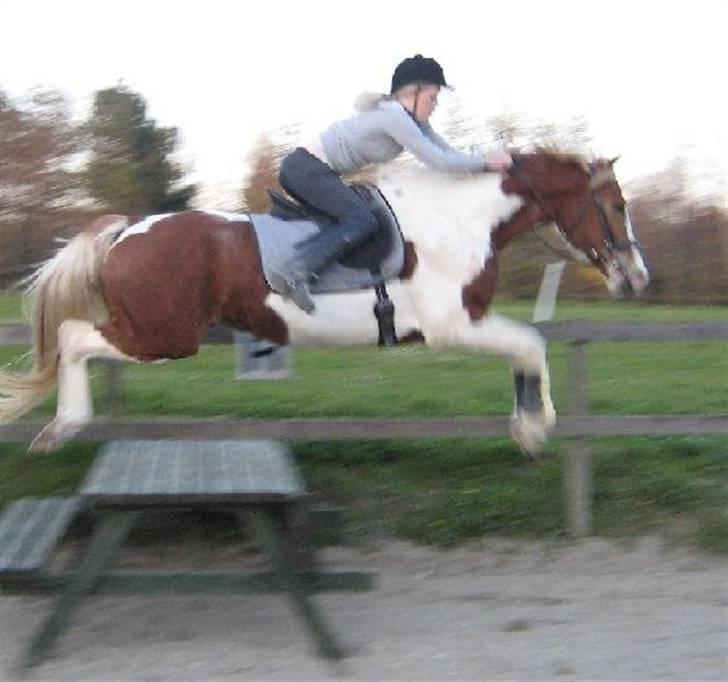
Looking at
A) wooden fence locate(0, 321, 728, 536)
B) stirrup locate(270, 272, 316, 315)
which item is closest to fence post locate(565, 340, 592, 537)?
wooden fence locate(0, 321, 728, 536)

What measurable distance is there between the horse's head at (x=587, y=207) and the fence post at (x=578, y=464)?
0.90 metres

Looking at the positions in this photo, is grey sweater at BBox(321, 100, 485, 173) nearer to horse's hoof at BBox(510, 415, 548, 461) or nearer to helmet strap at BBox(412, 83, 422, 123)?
helmet strap at BBox(412, 83, 422, 123)

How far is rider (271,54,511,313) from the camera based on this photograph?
4.84 metres

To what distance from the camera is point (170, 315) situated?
4.93 meters

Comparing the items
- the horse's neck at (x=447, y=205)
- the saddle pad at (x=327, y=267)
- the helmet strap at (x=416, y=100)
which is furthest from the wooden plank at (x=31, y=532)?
the helmet strap at (x=416, y=100)

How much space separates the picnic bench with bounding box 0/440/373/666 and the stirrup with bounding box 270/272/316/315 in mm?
733

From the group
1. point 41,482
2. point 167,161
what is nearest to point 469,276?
point 41,482

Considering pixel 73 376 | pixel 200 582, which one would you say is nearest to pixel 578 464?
pixel 200 582

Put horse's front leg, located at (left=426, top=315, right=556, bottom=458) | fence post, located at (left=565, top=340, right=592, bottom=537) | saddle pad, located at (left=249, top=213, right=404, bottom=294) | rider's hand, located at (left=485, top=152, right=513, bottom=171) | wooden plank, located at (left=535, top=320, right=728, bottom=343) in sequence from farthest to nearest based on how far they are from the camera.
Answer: fence post, located at (left=565, top=340, right=592, bottom=537)
wooden plank, located at (left=535, top=320, right=728, bottom=343)
rider's hand, located at (left=485, top=152, right=513, bottom=171)
horse's front leg, located at (left=426, top=315, right=556, bottom=458)
saddle pad, located at (left=249, top=213, right=404, bottom=294)

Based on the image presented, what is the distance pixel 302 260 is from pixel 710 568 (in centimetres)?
277

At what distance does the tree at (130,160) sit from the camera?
81.5ft

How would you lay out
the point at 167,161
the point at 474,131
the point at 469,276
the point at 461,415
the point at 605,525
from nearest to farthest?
the point at 469,276 → the point at 605,525 → the point at 461,415 → the point at 474,131 → the point at 167,161

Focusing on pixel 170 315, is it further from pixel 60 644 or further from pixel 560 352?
pixel 560 352

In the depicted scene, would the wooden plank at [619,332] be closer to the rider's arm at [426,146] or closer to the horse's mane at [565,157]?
the horse's mane at [565,157]
